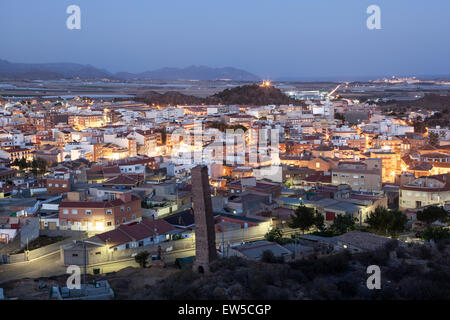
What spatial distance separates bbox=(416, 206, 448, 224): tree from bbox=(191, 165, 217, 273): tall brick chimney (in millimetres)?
6362

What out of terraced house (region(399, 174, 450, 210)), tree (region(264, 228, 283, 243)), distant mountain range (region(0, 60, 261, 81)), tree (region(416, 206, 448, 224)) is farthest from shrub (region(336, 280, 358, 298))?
distant mountain range (region(0, 60, 261, 81))

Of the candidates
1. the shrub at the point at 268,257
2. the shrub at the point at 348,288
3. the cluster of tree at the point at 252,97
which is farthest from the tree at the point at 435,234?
the cluster of tree at the point at 252,97

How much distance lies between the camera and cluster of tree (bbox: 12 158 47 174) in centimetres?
2339

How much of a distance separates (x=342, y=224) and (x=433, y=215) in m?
2.37

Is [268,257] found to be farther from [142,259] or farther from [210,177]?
[210,177]

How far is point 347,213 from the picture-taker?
46.0 ft

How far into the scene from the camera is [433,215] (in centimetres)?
1380

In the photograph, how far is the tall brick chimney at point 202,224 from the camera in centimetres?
970

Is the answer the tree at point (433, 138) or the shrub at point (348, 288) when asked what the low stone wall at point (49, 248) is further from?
the tree at point (433, 138)

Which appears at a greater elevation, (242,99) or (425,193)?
(242,99)

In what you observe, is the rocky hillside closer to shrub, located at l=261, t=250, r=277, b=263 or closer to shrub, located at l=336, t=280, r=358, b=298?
shrub, located at l=336, t=280, r=358, b=298

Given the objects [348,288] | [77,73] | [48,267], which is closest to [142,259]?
[48,267]

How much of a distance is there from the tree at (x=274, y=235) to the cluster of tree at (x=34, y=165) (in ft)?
43.0
